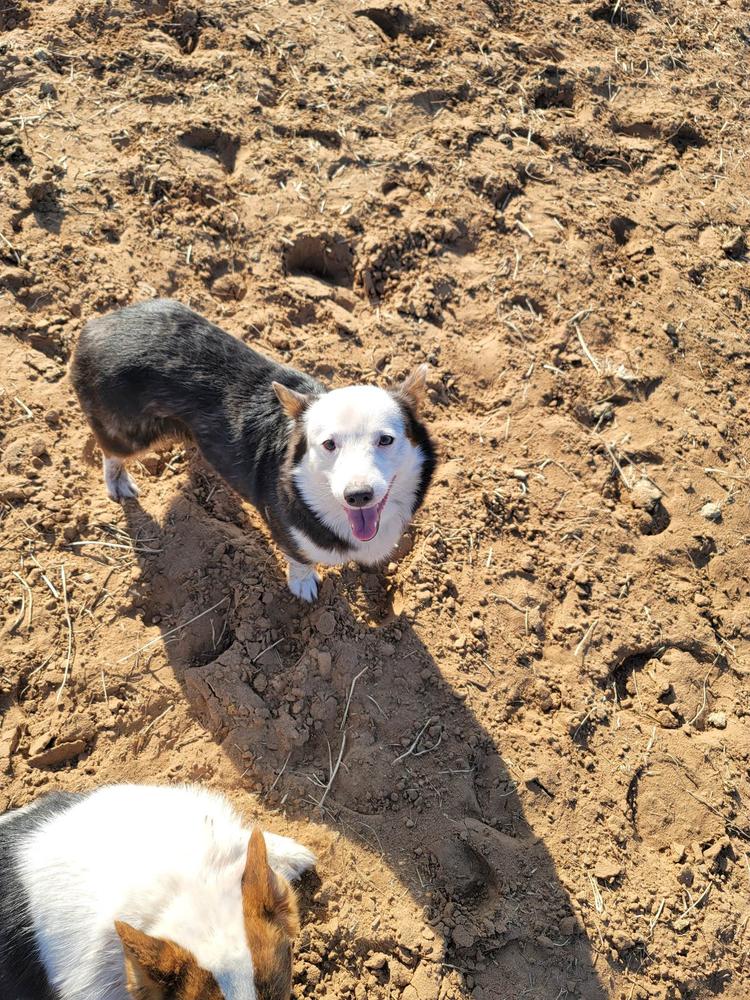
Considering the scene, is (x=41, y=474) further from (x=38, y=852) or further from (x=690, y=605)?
(x=690, y=605)

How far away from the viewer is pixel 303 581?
171 inches

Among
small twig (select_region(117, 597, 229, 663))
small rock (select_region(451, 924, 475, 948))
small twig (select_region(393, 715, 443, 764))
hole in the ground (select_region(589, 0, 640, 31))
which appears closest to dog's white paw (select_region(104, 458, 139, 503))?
small twig (select_region(117, 597, 229, 663))

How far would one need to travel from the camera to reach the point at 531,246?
5762mm

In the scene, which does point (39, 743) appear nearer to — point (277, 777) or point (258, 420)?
point (277, 777)

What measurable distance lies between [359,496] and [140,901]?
6.71 feet

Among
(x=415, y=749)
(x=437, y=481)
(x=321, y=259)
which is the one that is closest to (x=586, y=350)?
(x=437, y=481)

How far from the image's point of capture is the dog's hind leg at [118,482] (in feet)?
14.8

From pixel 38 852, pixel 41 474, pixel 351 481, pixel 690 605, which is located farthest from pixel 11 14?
pixel 690 605

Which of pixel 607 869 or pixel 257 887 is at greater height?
pixel 257 887

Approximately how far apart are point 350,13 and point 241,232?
310 cm

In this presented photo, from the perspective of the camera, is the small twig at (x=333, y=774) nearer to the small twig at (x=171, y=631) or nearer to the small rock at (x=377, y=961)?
the small rock at (x=377, y=961)

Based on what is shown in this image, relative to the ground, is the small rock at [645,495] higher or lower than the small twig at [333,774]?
higher

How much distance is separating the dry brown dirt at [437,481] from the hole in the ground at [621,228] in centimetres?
3

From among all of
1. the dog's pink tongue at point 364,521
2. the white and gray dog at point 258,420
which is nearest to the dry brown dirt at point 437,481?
the white and gray dog at point 258,420
